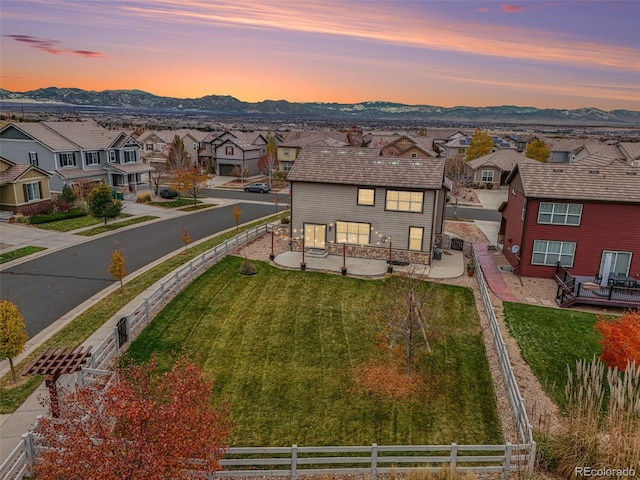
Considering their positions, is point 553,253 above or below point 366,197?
below

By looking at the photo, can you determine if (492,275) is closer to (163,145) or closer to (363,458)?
(363,458)

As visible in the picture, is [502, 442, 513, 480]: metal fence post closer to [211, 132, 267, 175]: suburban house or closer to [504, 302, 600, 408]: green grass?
[504, 302, 600, 408]: green grass

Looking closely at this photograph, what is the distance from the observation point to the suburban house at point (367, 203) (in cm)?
3098

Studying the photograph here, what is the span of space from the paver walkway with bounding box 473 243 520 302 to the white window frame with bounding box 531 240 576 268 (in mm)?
2615

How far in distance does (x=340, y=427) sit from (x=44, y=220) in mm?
35950

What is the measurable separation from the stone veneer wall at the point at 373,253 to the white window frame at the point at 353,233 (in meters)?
0.36

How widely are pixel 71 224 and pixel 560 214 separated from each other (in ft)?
126

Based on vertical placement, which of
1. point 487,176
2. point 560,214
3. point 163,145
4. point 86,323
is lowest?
point 86,323

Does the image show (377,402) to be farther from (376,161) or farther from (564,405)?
(376,161)

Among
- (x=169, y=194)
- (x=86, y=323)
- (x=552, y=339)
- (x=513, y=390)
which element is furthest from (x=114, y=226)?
(x=513, y=390)

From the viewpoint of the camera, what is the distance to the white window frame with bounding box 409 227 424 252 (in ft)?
103

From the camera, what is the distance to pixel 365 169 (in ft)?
106

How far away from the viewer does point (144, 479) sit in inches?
356

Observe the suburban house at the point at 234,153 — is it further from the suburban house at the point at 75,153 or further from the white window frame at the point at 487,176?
the white window frame at the point at 487,176
